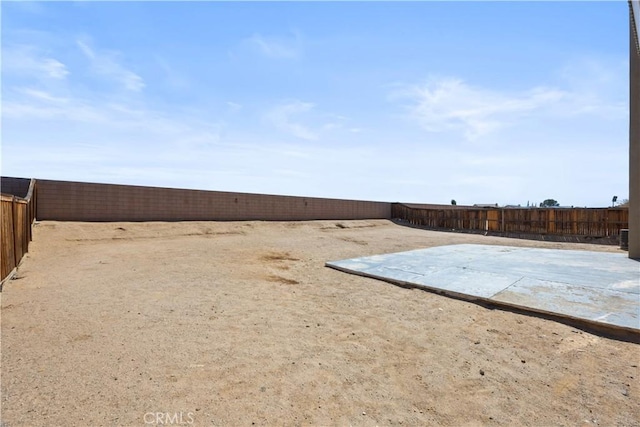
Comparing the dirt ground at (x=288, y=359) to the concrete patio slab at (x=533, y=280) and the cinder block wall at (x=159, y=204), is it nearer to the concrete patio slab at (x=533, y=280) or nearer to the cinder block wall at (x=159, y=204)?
the concrete patio slab at (x=533, y=280)

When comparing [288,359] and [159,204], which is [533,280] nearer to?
[288,359]

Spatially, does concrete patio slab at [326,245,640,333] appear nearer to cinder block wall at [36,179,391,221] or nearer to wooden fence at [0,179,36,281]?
wooden fence at [0,179,36,281]

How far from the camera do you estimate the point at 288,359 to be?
2.80 m

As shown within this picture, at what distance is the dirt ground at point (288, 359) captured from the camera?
2.10 metres

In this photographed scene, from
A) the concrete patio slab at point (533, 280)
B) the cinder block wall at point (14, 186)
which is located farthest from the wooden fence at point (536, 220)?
the cinder block wall at point (14, 186)

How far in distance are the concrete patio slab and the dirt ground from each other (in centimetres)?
35

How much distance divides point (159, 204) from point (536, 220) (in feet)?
58.4

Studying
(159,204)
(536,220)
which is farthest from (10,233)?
(536,220)

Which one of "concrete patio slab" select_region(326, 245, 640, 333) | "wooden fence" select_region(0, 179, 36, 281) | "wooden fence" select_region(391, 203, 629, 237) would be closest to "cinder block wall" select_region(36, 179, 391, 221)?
"wooden fence" select_region(0, 179, 36, 281)

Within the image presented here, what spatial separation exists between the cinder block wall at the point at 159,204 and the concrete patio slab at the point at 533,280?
9.26 m

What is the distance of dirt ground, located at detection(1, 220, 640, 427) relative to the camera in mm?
2098

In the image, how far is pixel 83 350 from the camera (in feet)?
9.04

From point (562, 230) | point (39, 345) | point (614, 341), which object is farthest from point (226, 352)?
point (562, 230)

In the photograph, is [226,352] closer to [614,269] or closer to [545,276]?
[545,276]
